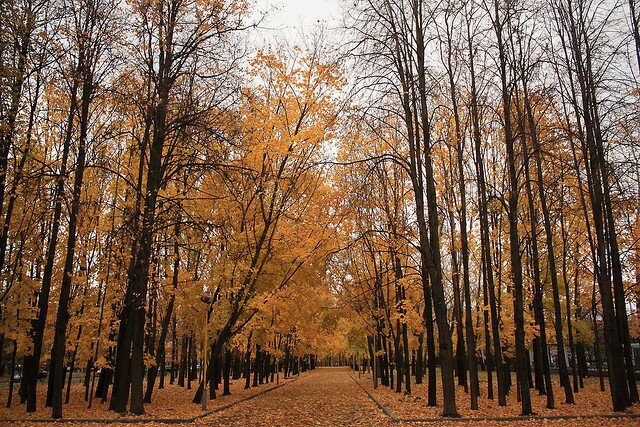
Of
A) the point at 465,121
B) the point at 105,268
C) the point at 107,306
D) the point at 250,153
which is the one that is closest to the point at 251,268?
the point at 250,153

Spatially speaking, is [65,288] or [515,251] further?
[515,251]

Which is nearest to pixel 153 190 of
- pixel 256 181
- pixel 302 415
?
pixel 256 181

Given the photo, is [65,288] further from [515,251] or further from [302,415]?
[515,251]

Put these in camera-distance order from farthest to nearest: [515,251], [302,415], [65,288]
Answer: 1. [302,415]
2. [515,251]
3. [65,288]

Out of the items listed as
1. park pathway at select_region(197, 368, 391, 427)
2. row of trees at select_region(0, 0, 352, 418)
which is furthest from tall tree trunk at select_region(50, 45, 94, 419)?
park pathway at select_region(197, 368, 391, 427)

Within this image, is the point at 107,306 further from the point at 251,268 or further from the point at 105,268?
the point at 251,268

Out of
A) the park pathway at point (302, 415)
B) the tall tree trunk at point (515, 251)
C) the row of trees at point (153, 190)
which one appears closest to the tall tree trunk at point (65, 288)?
the row of trees at point (153, 190)

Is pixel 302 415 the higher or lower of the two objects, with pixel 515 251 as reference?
lower

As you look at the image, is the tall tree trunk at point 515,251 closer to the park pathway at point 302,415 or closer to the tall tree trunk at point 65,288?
the park pathway at point 302,415

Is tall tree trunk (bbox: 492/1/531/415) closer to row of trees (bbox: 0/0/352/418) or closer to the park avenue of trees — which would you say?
the park avenue of trees

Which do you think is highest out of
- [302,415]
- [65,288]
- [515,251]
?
[515,251]

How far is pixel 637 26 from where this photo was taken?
45.5 feet

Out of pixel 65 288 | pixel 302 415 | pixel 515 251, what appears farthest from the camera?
pixel 302 415

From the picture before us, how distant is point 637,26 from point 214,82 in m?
12.6
